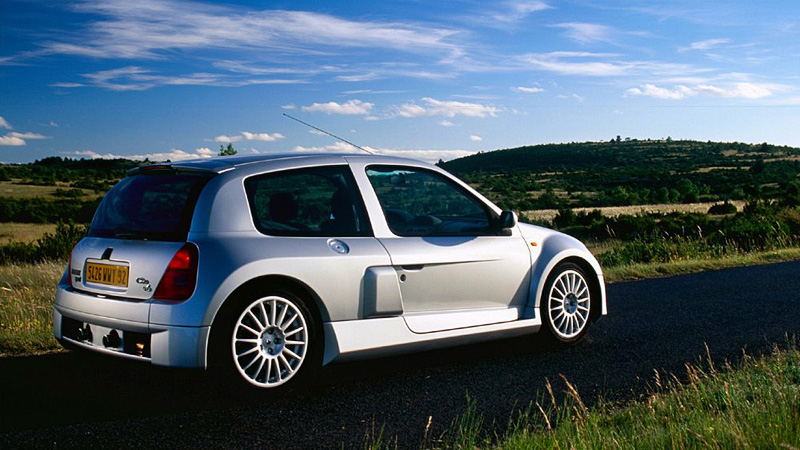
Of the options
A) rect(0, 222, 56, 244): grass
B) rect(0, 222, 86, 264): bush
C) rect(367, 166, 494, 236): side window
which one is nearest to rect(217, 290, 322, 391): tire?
rect(367, 166, 494, 236): side window

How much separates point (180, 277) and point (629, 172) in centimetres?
10104

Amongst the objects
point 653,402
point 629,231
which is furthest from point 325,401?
point 629,231

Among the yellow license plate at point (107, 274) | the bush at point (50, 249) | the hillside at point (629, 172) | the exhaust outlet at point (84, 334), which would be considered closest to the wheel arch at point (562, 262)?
the yellow license plate at point (107, 274)

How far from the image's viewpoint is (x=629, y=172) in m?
101

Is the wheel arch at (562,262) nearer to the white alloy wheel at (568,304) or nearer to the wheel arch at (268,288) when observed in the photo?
the white alloy wheel at (568,304)

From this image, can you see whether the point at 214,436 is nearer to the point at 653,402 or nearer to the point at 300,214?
the point at 300,214

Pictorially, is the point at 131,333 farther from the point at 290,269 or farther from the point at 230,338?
the point at 290,269

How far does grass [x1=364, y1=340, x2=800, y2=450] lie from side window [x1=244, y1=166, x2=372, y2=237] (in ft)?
5.04

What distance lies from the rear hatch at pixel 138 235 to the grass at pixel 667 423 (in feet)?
5.68

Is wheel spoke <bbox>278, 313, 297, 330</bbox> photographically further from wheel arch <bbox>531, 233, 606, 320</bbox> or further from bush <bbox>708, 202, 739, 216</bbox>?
bush <bbox>708, 202, 739, 216</bbox>

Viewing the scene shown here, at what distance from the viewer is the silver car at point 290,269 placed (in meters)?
4.99

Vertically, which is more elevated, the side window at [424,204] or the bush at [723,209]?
the side window at [424,204]

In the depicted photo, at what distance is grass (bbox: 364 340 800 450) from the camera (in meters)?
3.75

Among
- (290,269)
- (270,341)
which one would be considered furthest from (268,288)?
(270,341)
